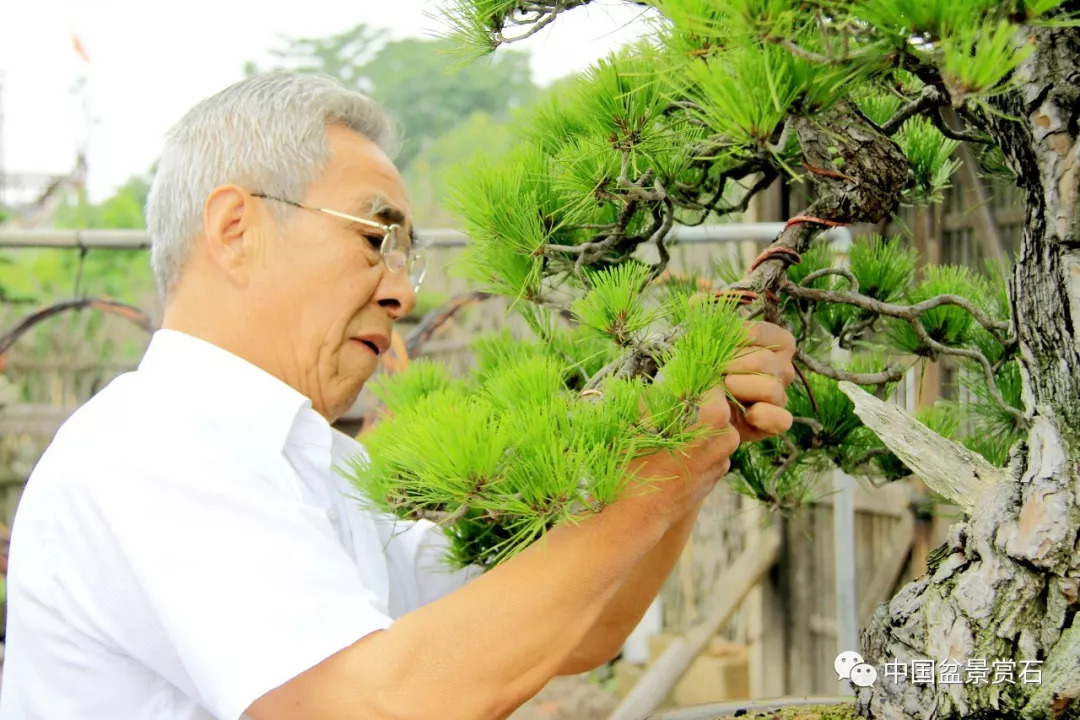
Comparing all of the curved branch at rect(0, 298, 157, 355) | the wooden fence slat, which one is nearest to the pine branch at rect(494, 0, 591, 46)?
the curved branch at rect(0, 298, 157, 355)

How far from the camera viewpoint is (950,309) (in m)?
1.16

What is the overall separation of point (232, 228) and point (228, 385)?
19 cm

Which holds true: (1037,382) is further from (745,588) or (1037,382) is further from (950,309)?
(745,588)

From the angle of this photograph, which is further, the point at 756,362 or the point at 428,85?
the point at 428,85

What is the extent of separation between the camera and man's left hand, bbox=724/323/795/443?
92 centimetres

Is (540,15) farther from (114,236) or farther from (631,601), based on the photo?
(114,236)

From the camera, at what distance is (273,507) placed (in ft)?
3.12

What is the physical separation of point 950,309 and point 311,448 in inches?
31.3

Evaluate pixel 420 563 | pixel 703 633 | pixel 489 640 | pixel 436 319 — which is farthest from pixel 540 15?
A: pixel 703 633

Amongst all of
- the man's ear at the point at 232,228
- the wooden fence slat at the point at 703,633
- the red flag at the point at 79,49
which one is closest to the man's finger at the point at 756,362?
the man's ear at the point at 232,228

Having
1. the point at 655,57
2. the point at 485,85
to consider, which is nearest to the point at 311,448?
the point at 655,57

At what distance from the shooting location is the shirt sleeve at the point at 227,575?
88 centimetres

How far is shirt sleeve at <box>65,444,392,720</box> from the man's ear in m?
0.29

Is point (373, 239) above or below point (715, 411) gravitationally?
above
